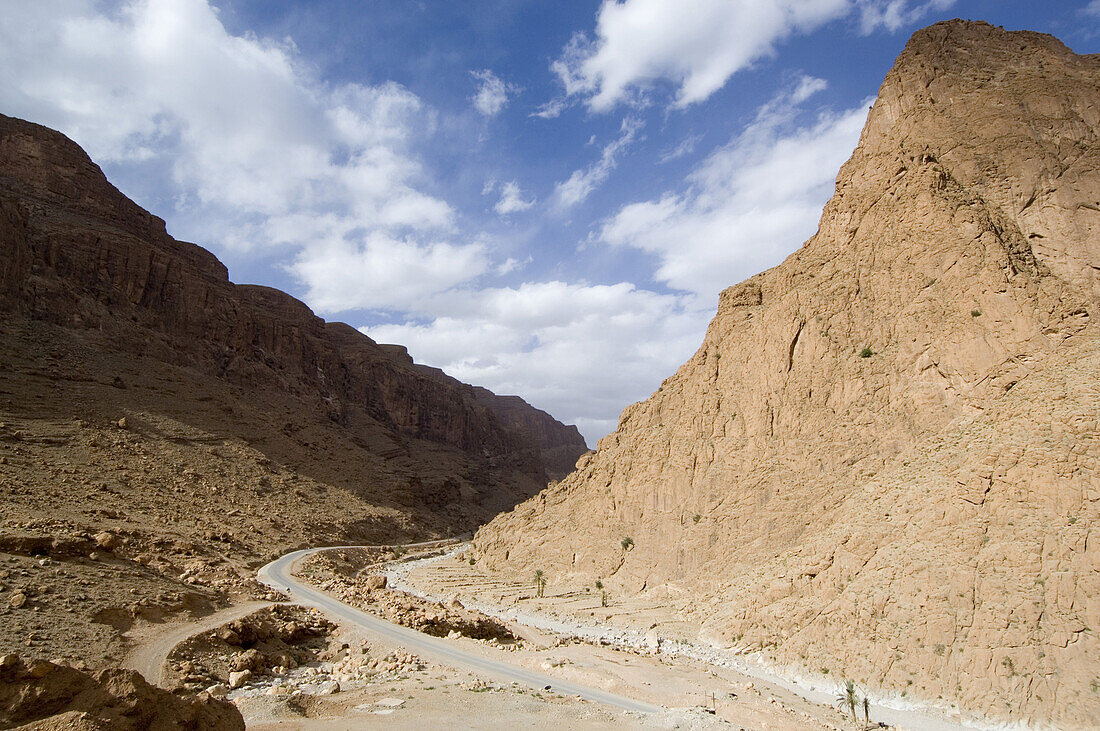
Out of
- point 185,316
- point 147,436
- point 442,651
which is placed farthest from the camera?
point 185,316

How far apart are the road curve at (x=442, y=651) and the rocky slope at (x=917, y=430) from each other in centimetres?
781

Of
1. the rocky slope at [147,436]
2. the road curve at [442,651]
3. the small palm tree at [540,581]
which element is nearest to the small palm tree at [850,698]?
the road curve at [442,651]

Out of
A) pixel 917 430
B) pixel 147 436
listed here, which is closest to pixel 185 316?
pixel 147 436

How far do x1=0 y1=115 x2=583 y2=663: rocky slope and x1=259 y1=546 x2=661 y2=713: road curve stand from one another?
378 cm

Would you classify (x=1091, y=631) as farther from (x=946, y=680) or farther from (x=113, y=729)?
(x=113, y=729)

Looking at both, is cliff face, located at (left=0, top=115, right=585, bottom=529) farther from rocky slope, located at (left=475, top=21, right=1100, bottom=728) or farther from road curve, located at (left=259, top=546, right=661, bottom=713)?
rocky slope, located at (left=475, top=21, right=1100, bottom=728)

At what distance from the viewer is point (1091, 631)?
1609cm

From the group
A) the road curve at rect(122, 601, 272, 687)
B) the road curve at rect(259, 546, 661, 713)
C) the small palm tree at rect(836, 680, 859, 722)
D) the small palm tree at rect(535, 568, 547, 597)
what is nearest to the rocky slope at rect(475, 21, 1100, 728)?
the small palm tree at rect(836, 680, 859, 722)

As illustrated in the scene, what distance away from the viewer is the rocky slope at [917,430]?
17.9m

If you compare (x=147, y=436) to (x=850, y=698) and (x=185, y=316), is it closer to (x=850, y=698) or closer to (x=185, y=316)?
(x=185, y=316)

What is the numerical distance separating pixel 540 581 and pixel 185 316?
214ft

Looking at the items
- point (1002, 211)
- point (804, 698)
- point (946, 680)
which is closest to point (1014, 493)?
point (946, 680)

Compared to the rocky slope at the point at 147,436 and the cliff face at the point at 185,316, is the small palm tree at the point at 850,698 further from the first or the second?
the cliff face at the point at 185,316

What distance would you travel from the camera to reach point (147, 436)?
172ft
